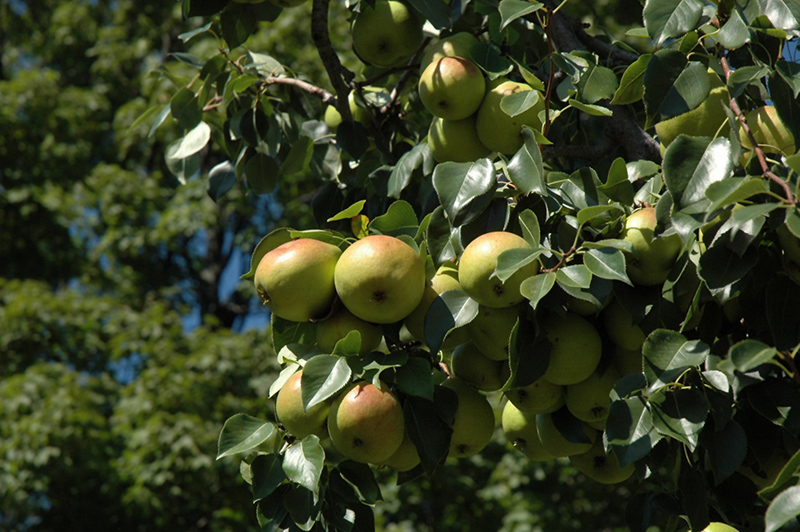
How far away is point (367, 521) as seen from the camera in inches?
65.9

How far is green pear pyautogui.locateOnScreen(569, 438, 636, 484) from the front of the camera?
176 cm

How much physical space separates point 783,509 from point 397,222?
38.1 inches

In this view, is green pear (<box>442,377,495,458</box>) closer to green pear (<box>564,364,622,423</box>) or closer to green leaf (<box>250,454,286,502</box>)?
green pear (<box>564,364,622,423</box>)

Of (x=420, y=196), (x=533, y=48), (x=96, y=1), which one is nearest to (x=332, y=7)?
(x=96, y=1)

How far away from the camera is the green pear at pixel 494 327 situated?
1.50m

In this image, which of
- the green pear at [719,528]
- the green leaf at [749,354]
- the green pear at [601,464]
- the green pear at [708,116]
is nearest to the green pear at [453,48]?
the green pear at [708,116]

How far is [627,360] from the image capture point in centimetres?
158

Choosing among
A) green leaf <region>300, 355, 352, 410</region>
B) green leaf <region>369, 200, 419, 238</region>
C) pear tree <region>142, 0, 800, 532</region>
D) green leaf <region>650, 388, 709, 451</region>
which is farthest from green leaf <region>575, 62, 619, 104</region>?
green leaf <region>300, 355, 352, 410</region>

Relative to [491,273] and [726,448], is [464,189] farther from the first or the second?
[726,448]

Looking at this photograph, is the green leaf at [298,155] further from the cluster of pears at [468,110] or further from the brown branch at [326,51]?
the cluster of pears at [468,110]

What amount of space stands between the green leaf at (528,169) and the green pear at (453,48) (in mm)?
500

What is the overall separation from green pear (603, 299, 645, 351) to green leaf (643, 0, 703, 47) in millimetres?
530

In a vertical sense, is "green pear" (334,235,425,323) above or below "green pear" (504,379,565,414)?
above

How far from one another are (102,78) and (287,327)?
1207 cm
